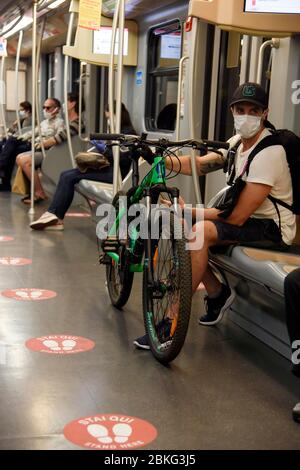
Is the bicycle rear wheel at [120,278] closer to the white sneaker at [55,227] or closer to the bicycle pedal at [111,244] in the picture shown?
the bicycle pedal at [111,244]

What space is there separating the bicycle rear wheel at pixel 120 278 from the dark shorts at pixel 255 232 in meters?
0.62

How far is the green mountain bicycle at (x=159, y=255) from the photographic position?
2.92m

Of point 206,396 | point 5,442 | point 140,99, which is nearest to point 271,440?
point 206,396

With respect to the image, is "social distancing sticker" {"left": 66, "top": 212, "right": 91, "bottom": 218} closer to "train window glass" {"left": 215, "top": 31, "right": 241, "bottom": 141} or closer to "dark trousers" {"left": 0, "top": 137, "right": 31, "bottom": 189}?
"dark trousers" {"left": 0, "top": 137, "right": 31, "bottom": 189}

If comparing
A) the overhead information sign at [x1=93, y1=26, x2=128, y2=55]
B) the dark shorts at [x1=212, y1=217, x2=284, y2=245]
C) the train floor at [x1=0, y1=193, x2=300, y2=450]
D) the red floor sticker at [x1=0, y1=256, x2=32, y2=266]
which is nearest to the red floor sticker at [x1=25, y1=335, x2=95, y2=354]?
the train floor at [x1=0, y1=193, x2=300, y2=450]

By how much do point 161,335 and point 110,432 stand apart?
0.86 meters

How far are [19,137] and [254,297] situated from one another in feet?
22.5

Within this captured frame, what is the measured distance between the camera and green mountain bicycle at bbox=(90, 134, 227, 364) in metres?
2.92

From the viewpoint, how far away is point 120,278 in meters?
3.87

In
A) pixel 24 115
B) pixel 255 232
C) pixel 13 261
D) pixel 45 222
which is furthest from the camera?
pixel 24 115

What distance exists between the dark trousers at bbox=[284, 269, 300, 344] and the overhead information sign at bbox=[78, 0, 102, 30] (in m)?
3.21

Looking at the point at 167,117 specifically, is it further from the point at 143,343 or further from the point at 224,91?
the point at 143,343

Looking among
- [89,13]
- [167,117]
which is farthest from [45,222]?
[89,13]

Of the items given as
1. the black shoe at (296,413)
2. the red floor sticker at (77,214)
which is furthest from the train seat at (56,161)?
the black shoe at (296,413)
